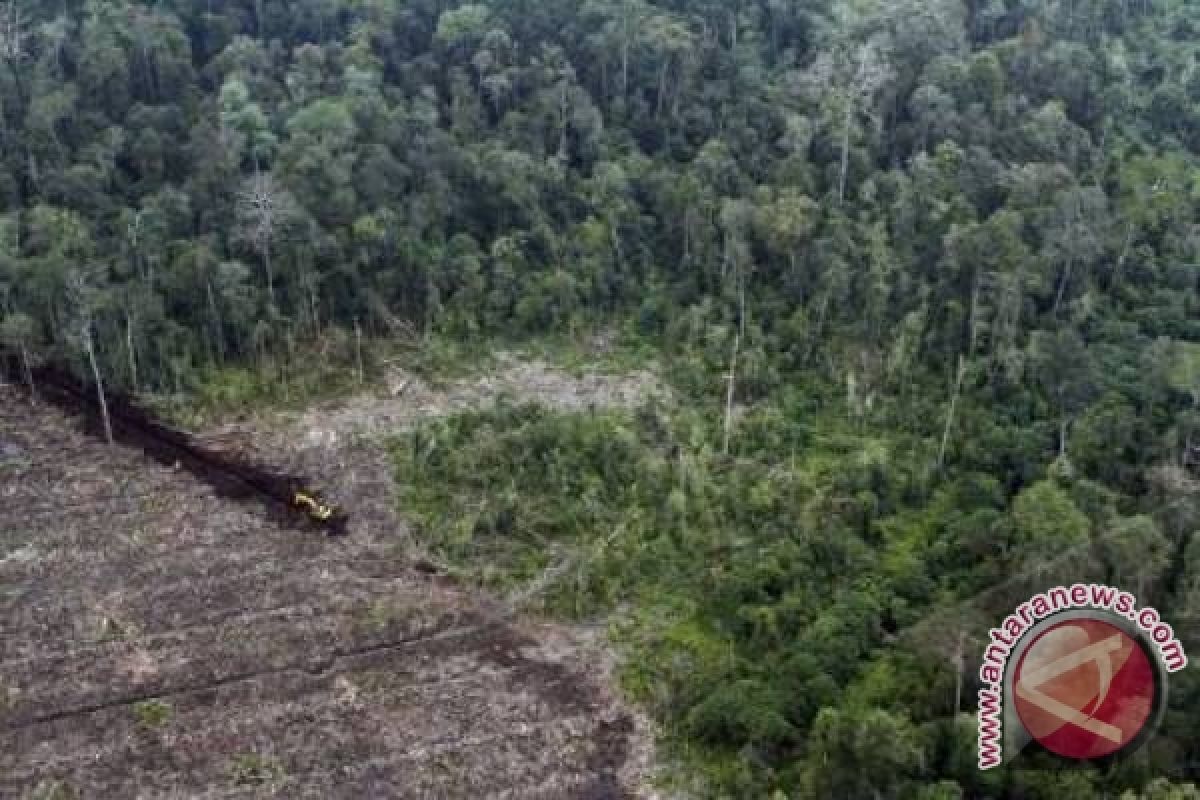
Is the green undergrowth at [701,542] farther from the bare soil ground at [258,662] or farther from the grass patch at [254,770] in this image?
the grass patch at [254,770]

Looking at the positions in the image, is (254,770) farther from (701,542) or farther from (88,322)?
(88,322)

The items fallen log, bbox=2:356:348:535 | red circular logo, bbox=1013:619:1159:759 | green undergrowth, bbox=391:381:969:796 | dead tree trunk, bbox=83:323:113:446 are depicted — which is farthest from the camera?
dead tree trunk, bbox=83:323:113:446

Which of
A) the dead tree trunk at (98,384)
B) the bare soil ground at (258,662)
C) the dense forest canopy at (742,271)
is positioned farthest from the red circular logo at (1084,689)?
the dead tree trunk at (98,384)

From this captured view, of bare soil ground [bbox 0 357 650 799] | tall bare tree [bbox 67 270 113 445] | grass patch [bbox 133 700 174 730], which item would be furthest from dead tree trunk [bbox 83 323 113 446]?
grass patch [bbox 133 700 174 730]

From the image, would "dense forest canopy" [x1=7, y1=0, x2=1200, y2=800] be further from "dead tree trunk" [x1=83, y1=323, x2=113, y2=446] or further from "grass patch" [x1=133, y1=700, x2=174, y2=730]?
"grass patch" [x1=133, y1=700, x2=174, y2=730]

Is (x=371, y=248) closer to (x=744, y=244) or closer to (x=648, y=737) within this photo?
(x=744, y=244)
